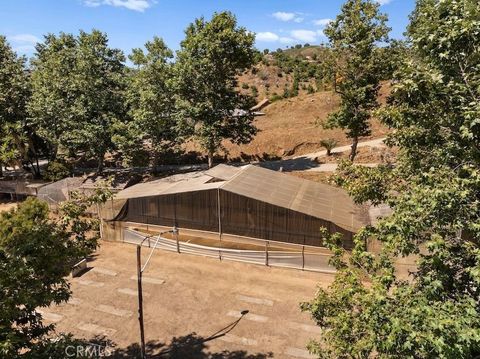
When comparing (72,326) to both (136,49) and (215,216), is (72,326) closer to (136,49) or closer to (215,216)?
(215,216)

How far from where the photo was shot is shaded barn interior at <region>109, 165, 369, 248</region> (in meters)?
26.8

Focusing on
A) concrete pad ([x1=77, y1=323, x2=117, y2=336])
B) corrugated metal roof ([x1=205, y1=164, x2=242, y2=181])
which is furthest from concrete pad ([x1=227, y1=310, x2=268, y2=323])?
corrugated metal roof ([x1=205, y1=164, x2=242, y2=181])

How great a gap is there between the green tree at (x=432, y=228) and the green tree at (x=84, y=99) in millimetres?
36081

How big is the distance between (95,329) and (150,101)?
2614 centimetres

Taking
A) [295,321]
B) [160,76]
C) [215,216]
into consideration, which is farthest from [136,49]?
[295,321]

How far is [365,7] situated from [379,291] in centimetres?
3344

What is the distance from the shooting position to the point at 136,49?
40.9 m

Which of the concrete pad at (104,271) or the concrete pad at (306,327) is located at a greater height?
the concrete pad at (104,271)

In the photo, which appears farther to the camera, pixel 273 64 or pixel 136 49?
pixel 273 64

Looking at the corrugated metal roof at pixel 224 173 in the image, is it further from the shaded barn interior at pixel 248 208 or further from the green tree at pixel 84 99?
the green tree at pixel 84 99

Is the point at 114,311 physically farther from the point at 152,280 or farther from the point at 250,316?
the point at 250,316

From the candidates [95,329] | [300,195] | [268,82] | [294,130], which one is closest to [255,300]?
[95,329]

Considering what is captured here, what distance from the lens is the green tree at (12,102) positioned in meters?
42.5

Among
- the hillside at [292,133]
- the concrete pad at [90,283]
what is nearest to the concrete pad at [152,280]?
the concrete pad at [90,283]
